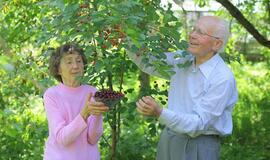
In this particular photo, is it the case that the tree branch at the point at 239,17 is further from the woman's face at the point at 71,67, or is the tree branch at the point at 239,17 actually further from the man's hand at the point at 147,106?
the man's hand at the point at 147,106

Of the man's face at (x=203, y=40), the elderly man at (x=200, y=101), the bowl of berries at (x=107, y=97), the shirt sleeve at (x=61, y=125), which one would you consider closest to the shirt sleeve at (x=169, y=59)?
the elderly man at (x=200, y=101)

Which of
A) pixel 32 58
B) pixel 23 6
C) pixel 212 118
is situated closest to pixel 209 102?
pixel 212 118

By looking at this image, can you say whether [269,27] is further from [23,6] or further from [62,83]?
[62,83]

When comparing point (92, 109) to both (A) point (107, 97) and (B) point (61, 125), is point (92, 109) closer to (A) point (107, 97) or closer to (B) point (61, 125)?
(A) point (107, 97)

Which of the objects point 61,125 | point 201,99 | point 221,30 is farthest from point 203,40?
point 61,125

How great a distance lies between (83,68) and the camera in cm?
267

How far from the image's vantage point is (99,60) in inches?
104

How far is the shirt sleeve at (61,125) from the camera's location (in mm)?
2453

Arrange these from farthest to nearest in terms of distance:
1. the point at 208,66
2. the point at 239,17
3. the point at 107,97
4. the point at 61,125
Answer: the point at 239,17 → the point at 208,66 → the point at 61,125 → the point at 107,97

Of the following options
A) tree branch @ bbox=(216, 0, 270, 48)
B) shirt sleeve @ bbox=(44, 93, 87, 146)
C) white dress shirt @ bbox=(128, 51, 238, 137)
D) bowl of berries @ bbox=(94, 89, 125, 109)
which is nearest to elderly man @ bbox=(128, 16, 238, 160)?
white dress shirt @ bbox=(128, 51, 238, 137)

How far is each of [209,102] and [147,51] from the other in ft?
1.42

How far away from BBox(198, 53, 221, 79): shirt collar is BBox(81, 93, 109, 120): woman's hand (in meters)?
0.56

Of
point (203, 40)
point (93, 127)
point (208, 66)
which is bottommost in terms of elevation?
point (93, 127)

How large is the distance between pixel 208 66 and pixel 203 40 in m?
0.14
